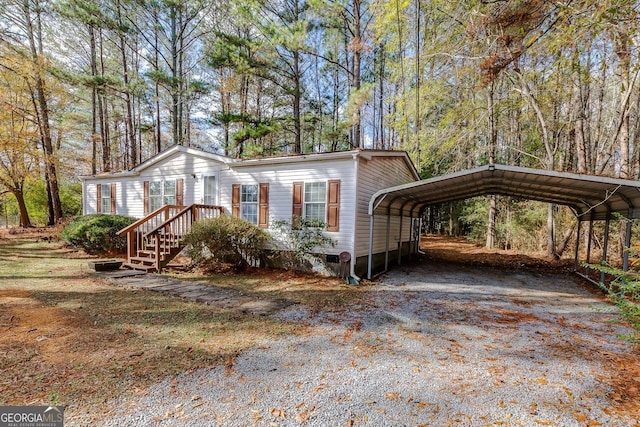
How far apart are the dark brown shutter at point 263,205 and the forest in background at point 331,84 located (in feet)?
18.4

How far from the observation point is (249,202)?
372 inches

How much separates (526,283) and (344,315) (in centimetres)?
576

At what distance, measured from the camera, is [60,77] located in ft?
43.1

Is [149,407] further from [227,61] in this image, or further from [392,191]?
[227,61]

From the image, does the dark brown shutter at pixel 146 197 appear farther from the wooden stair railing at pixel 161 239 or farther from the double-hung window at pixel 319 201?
the double-hung window at pixel 319 201

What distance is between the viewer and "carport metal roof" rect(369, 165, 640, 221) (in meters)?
5.93

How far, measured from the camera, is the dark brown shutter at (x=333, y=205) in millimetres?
7934

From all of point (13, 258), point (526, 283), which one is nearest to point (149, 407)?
point (526, 283)

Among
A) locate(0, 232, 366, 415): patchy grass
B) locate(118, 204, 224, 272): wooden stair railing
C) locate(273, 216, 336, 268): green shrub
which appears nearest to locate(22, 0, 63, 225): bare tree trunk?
locate(118, 204, 224, 272): wooden stair railing

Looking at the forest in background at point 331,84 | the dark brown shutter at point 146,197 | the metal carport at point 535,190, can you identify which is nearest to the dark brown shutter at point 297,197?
the metal carport at point 535,190

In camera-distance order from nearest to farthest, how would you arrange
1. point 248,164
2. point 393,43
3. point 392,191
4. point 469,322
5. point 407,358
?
point 407,358 → point 469,322 → point 392,191 → point 248,164 → point 393,43

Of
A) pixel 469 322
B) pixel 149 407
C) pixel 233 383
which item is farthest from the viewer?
pixel 469 322

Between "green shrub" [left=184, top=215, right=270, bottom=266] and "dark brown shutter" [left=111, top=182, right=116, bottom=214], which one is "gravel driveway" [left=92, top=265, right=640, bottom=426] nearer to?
"green shrub" [left=184, top=215, right=270, bottom=266]

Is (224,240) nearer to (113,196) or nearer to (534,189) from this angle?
(113,196)
